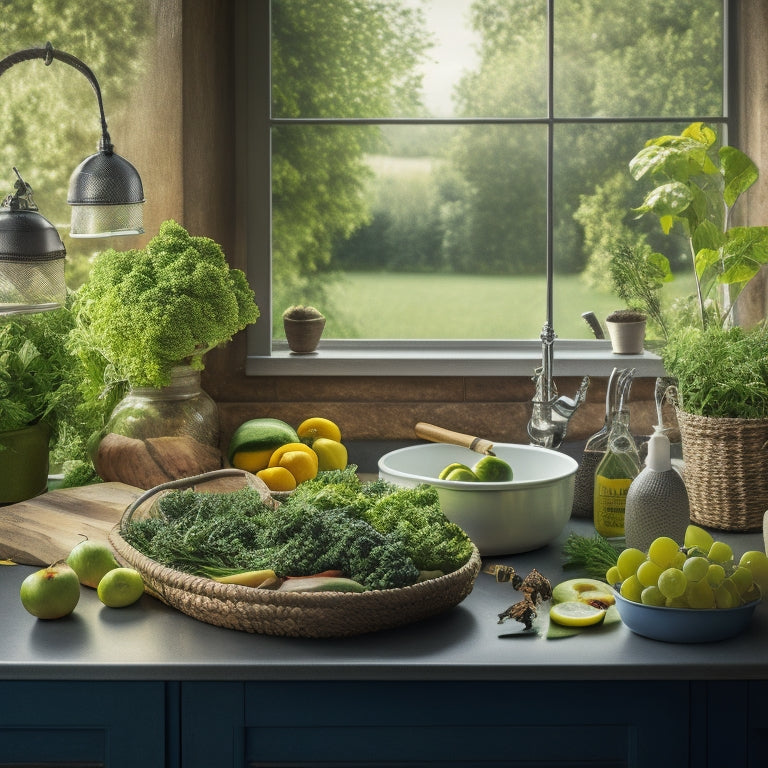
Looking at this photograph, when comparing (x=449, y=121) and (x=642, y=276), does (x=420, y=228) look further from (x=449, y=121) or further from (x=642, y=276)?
(x=642, y=276)

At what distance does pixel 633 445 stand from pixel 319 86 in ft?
4.01

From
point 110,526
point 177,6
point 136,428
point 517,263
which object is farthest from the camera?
point 517,263

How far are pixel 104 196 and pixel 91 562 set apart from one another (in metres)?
0.64

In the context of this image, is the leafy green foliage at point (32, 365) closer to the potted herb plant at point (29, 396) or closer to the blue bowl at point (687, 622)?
the potted herb plant at point (29, 396)

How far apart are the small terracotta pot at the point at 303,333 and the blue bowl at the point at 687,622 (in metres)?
1.21

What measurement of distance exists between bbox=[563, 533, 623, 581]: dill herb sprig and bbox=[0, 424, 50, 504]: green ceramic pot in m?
1.01

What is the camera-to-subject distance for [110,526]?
1.55 m

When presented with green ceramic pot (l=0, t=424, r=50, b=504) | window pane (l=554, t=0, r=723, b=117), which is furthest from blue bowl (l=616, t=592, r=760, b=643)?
window pane (l=554, t=0, r=723, b=117)

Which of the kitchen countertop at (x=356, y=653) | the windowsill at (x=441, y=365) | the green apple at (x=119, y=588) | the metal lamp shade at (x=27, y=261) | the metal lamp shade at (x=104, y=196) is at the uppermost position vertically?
the metal lamp shade at (x=104, y=196)

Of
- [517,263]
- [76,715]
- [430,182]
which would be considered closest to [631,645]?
[76,715]

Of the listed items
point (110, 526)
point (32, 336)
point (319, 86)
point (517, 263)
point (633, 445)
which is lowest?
point (110, 526)

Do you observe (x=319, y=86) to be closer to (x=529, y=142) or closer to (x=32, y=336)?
(x=529, y=142)

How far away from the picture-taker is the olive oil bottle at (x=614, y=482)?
1.62 meters

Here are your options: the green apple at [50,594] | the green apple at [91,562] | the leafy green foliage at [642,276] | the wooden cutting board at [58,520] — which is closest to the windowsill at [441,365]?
the leafy green foliage at [642,276]
